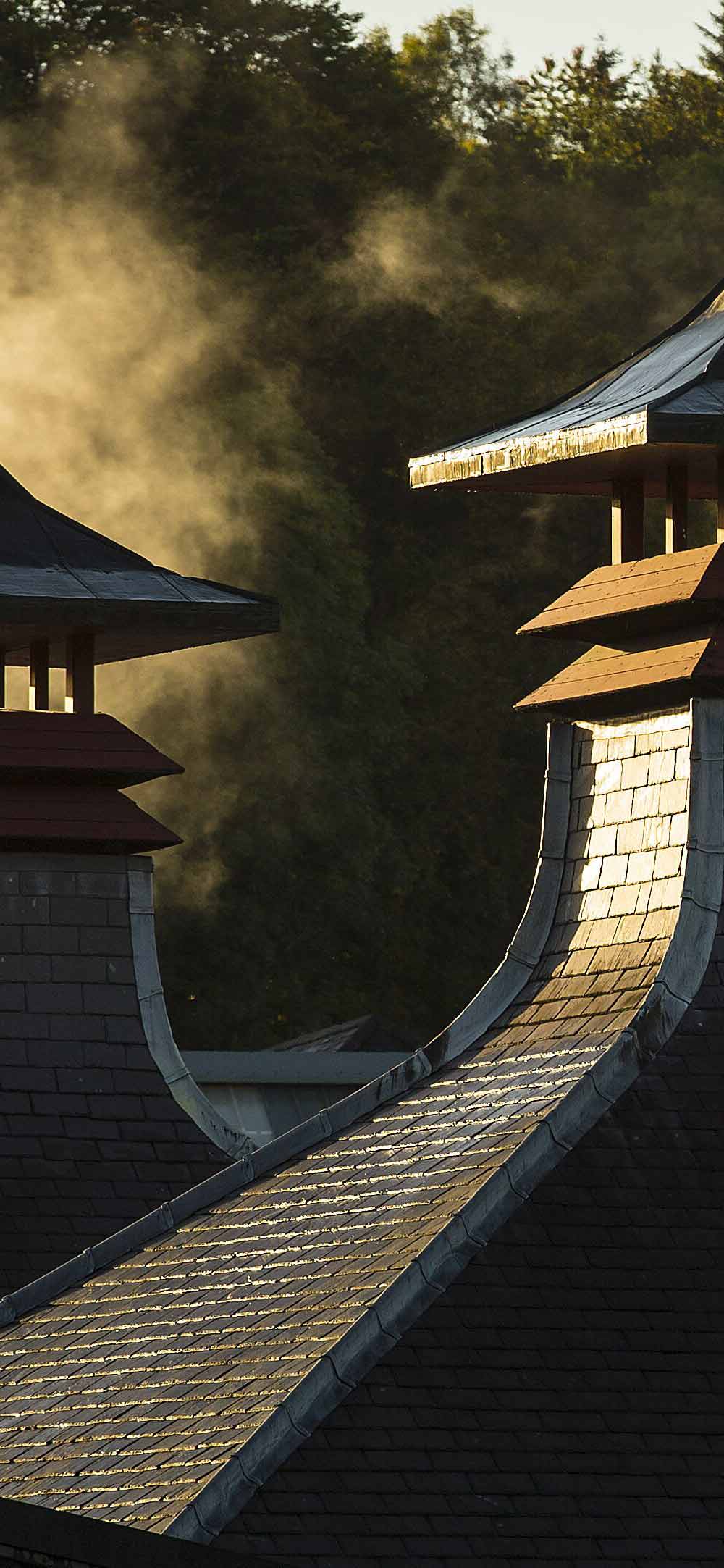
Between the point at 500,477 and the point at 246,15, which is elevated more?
the point at 246,15

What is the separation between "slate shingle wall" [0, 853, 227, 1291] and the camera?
723 inches

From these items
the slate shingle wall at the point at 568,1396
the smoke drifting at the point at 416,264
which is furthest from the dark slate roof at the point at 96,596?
the smoke drifting at the point at 416,264

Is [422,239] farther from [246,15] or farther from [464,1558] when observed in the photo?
[464,1558]

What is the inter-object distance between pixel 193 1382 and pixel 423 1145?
5.99 ft

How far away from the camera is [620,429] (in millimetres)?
15008

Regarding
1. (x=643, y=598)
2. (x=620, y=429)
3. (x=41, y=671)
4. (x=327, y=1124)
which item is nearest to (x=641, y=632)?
(x=643, y=598)

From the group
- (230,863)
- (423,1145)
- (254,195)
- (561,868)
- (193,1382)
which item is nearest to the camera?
(193,1382)

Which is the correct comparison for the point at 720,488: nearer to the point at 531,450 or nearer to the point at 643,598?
the point at 643,598

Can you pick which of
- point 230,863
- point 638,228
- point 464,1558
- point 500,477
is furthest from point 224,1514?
point 638,228

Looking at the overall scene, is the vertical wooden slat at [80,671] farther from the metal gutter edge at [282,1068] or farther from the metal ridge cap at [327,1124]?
the metal gutter edge at [282,1068]

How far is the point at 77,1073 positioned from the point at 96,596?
2.55 meters

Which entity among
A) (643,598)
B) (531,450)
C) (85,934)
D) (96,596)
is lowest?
(85,934)

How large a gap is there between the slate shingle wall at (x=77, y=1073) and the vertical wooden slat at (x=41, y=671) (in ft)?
3.76

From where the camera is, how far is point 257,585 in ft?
120
